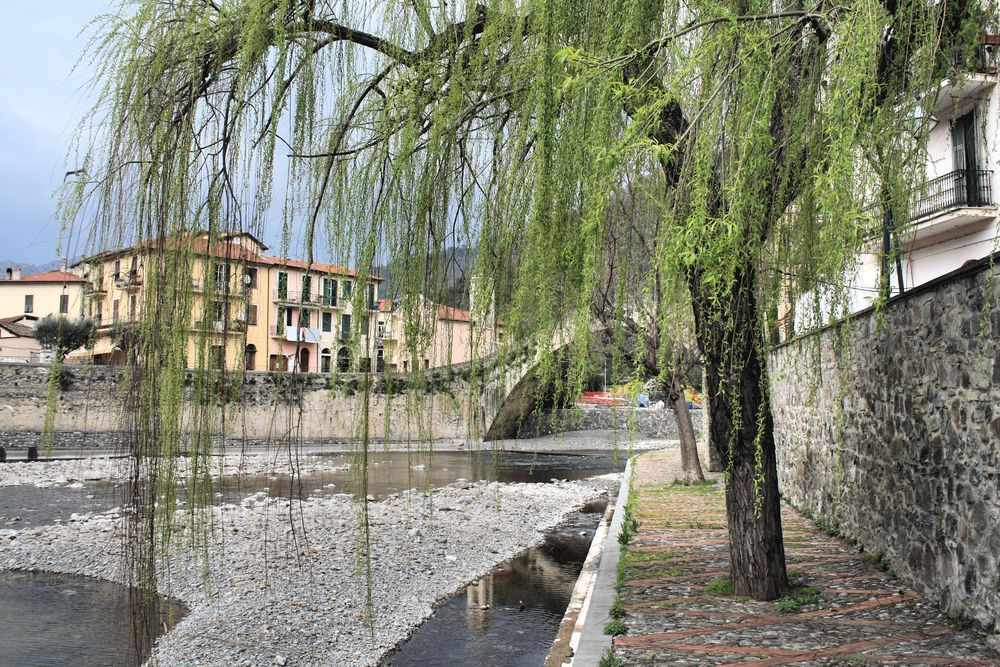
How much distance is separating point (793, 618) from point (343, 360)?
2782 mm

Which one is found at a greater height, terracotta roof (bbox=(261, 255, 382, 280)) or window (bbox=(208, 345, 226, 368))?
terracotta roof (bbox=(261, 255, 382, 280))

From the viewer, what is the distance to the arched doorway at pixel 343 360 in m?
2.93

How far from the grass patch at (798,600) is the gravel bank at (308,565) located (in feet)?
6.04

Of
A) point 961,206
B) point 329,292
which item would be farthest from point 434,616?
point 961,206

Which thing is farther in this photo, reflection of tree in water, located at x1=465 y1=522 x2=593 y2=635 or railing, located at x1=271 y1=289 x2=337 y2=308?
reflection of tree in water, located at x1=465 y1=522 x2=593 y2=635

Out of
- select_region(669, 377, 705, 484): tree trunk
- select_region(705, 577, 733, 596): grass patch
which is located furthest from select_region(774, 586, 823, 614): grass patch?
select_region(669, 377, 705, 484): tree trunk

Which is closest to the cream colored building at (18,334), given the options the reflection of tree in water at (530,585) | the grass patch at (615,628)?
the reflection of tree in water at (530,585)

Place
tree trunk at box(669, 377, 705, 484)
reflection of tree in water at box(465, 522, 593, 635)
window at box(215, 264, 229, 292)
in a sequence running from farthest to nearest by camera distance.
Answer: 1. tree trunk at box(669, 377, 705, 484)
2. reflection of tree in water at box(465, 522, 593, 635)
3. window at box(215, 264, 229, 292)

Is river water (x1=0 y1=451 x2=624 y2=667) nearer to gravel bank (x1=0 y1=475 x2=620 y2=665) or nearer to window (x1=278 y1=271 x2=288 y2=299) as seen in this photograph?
gravel bank (x1=0 y1=475 x2=620 y2=665)

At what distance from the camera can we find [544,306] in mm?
3090

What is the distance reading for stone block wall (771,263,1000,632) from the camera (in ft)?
11.1

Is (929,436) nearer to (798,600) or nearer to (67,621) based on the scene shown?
(798,600)

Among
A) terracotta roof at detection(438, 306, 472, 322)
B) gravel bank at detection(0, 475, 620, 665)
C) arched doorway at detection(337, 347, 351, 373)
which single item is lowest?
gravel bank at detection(0, 475, 620, 665)

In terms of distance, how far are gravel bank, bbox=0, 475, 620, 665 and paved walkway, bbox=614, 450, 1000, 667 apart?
Result: 1252 mm
